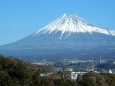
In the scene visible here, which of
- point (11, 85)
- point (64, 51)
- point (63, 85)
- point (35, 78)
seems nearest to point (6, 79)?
point (11, 85)

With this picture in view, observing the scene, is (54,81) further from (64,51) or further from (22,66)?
(64,51)

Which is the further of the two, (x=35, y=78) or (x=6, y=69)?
(x=35, y=78)

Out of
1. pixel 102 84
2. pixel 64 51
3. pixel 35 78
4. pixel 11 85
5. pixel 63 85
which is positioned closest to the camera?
pixel 11 85

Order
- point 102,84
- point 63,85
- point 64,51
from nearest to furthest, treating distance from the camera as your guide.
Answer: point 63,85, point 102,84, point 64,51

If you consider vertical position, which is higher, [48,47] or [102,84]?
[48,47]

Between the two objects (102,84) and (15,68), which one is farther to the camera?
(102,84)

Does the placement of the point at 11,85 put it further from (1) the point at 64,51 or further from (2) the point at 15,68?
(1) the point at 64,51

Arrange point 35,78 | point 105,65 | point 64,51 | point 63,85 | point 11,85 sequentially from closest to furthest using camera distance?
point 11,85 → point 35,78 → point 63,85 → point 105,65 → point 64,51

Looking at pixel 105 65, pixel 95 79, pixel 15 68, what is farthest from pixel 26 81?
pixel 105 65
